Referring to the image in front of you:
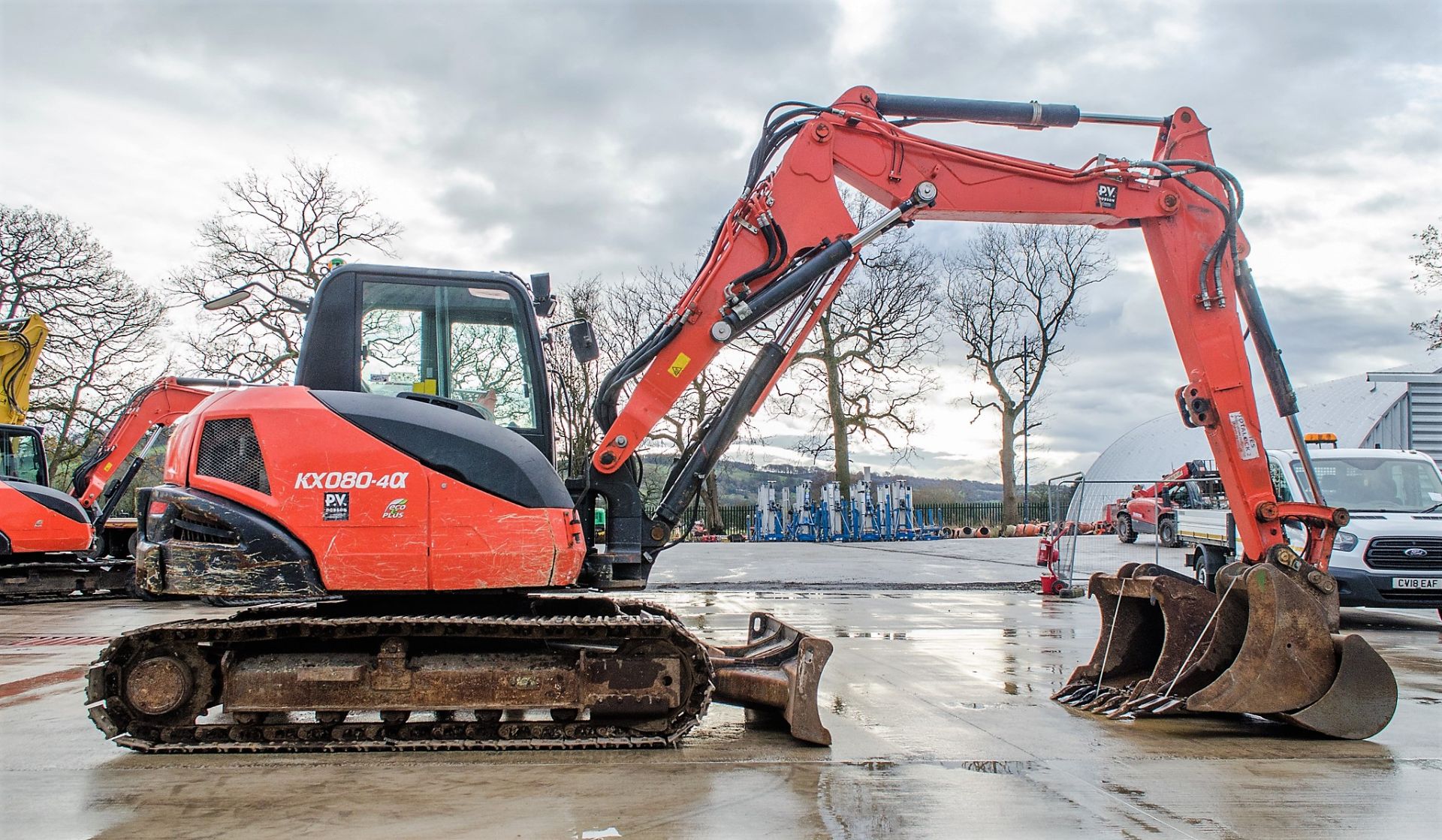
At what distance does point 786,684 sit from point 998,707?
5.71 ft

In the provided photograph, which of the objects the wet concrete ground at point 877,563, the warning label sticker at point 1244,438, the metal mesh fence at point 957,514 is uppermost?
the warning label sticker at point 1244,438

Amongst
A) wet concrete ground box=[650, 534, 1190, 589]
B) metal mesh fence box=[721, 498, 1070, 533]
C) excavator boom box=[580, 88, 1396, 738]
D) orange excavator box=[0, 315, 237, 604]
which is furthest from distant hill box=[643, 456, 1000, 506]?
excavator boom box=[580, 88, 1396, 738]

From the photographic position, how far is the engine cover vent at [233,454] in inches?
190

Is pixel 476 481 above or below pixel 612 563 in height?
above

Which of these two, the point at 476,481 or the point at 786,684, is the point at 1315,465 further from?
the point at 476,481

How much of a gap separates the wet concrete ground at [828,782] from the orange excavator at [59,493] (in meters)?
8.58

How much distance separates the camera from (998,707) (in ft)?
20.3

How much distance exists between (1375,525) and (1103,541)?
14413 millimetres

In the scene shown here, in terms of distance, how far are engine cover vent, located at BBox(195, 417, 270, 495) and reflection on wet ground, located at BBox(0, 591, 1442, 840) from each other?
1.38m

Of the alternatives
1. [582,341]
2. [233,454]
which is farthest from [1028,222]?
[233,454]

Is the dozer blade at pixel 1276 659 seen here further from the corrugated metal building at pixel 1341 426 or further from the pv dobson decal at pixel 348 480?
the corrugated metal building at pixel 1341 426

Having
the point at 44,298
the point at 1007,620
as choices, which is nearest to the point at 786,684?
the point at 1007,620

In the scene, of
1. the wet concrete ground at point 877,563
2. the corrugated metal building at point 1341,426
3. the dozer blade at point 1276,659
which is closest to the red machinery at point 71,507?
the wet concrete ground at point 877,563

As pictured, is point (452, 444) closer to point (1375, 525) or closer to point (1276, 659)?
point (1276, 659)
